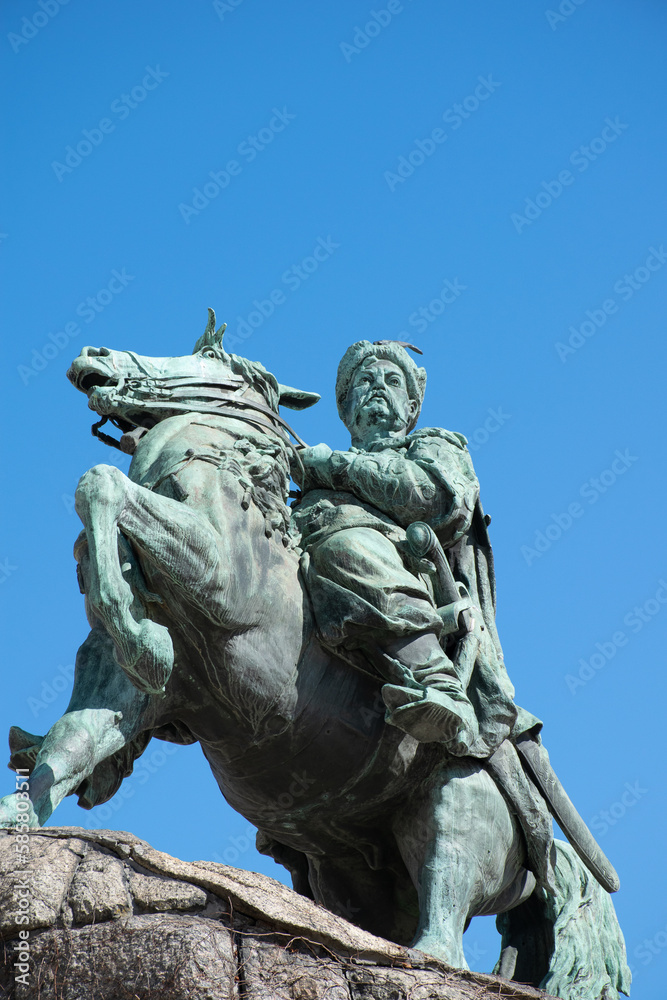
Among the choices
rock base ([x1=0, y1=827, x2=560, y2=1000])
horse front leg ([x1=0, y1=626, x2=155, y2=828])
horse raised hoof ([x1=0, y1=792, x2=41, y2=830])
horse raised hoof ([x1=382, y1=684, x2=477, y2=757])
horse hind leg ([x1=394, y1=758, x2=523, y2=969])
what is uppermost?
horse raised hoof ([x1=382, y1=684, x2=477, y2=757])

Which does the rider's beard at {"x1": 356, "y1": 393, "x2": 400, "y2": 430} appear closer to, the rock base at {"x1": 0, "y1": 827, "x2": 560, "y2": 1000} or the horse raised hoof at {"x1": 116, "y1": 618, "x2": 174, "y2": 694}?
the horse raised hoof at {"x1": 116, "y1": 618, "x2": 174, "y2": 694}

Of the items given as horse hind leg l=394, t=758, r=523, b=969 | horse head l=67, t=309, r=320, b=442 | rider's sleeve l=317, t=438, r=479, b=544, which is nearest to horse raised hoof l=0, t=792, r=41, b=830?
horse hind leg l=394, t=758, r=523, b=969

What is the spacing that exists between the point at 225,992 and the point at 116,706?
6.85 ft

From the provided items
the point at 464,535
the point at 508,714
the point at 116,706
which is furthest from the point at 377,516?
the point at 116,706

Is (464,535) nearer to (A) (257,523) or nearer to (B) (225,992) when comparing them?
(A) (257,523)

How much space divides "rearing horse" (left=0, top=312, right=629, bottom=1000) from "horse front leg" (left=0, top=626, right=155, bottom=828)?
0.01m

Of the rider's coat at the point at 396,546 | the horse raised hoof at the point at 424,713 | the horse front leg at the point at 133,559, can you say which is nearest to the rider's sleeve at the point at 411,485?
the rider's coat at the point at 396,546

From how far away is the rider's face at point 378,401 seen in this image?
10.5 m

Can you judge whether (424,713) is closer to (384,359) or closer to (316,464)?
(316,464)

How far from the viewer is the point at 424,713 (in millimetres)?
8492

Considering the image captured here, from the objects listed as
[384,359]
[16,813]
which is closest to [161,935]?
[16,813]

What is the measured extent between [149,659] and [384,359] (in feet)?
12.2

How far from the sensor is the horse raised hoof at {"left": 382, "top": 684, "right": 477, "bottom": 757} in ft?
27.8

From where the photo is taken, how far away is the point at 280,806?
8.97 metres
